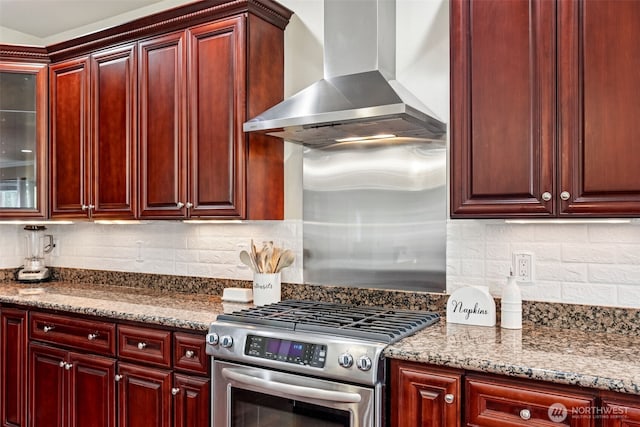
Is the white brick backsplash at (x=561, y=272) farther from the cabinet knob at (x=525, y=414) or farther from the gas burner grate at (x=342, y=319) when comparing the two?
the cabinet knob at (x=525, y=414)

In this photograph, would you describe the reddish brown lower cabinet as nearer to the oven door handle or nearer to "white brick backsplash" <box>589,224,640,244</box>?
the oven door handle

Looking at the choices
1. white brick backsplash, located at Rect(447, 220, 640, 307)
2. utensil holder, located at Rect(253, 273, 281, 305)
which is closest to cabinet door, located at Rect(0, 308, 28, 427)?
utensil holder, located at Rect(253, 273, 281, 305)

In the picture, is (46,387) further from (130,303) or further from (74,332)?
(130,303)

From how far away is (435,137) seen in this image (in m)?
2.40

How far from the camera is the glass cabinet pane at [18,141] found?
3439mm

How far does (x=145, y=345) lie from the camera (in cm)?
242

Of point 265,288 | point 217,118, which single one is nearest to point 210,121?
point 217,118

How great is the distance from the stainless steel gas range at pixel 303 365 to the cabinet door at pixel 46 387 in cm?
116

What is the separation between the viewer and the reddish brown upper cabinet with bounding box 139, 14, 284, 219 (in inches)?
102

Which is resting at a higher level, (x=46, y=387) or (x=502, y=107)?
(x=502, y=107)

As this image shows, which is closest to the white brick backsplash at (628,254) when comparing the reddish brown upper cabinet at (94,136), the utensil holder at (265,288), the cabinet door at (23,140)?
the utensil holder at (265,288)

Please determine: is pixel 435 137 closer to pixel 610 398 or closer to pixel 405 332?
pixel 405 332

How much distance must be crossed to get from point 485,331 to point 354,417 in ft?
2.14

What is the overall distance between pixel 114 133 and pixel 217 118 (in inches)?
32.0
